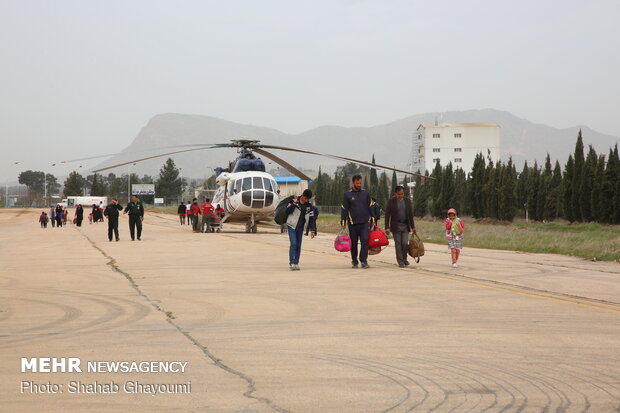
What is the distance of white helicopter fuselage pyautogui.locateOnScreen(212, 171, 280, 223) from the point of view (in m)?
36.0

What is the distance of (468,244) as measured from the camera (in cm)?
2955

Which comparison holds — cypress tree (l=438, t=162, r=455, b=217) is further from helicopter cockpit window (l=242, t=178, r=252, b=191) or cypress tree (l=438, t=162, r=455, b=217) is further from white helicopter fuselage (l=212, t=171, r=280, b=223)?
helicopter cockpit window (l=242, t=178, r=252, b=191)

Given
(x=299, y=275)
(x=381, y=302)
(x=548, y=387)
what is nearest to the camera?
(x=548, y=387)

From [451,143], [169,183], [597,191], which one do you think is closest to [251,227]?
[597,191]

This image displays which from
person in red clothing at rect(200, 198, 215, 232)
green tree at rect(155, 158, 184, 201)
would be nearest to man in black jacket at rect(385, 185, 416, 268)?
person in red clothing at rect(200, 198, 215, 232)

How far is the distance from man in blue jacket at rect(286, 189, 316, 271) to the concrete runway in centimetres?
63

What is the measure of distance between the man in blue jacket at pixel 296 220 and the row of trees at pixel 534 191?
25.6m

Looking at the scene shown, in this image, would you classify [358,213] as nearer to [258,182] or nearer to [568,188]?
[258,182]

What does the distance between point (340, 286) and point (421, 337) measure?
5157 mm

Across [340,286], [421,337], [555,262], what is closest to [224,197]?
[555,262]

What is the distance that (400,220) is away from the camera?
17.0 meters

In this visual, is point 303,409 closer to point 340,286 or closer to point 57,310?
point 57,310

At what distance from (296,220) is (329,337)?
8742 millimetres

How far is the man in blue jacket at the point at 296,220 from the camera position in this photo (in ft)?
54.0
